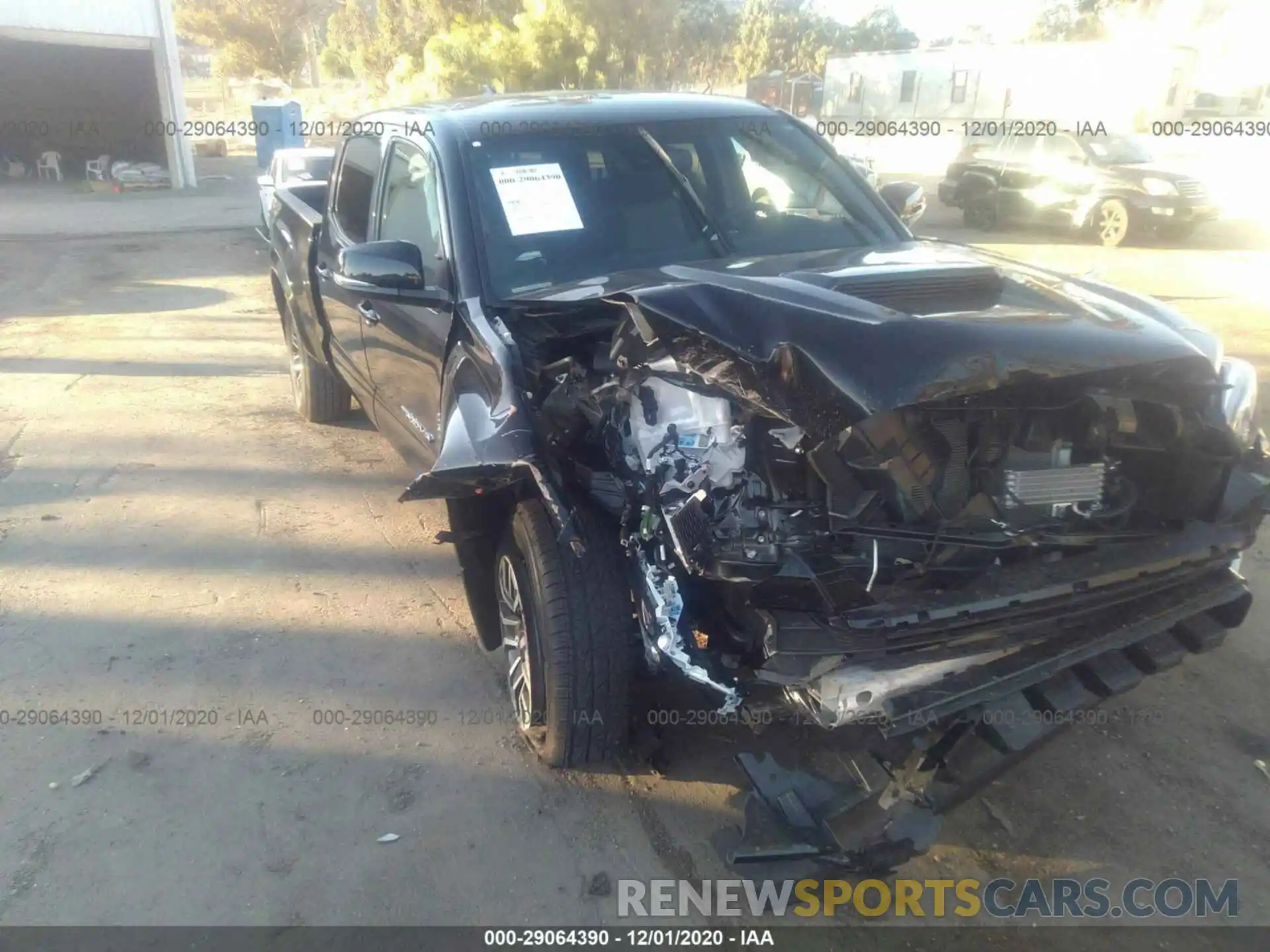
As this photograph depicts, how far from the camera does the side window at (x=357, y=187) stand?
4504 millimetres

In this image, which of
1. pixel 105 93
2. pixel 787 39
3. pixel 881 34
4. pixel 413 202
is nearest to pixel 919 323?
pixel 413 202

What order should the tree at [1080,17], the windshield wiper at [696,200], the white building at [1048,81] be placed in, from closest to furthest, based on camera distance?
the windshield wiper at [696,200]
the white building at [1048,81]
the tree at [1080,17]

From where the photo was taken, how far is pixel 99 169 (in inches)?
884

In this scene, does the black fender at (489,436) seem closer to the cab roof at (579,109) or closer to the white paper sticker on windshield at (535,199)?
the white paper sticker on windshield at (535,199)

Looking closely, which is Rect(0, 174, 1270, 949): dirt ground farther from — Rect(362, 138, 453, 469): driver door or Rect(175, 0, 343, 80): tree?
Rect(175, 0, 343, 80): tree

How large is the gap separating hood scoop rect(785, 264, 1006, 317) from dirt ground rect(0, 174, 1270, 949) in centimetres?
138

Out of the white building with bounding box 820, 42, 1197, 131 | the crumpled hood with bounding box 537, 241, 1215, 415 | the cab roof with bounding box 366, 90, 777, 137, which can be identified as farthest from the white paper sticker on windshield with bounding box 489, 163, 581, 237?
the white building with bounding box 820, 42, 1197, 131

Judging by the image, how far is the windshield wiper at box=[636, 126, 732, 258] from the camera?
3.64 meters

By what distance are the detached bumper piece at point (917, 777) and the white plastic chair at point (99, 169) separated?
24714 mm

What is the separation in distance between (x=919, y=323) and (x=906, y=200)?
2.23 metres

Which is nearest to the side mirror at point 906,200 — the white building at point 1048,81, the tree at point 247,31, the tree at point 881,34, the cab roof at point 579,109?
the cab roof at point 579,109

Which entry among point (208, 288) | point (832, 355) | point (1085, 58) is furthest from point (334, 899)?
point (1085, 58)

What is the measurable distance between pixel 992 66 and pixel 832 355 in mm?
25121

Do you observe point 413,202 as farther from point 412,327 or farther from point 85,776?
point 85,776
